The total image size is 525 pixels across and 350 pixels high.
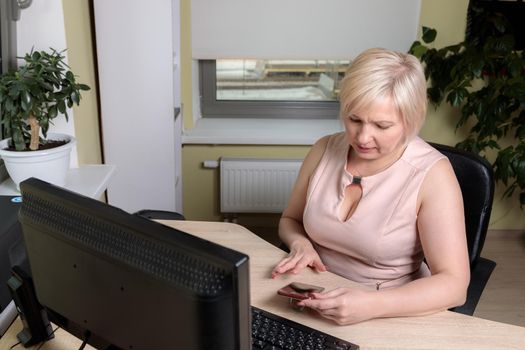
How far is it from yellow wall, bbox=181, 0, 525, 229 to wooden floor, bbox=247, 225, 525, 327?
0.14 meters

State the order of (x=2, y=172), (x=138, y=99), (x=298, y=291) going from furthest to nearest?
(x=138, y=99) → (x=2, y=172) → (x=298, y=291)

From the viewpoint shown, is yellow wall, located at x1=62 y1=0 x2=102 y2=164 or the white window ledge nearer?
yellow wall, located at x1=62 y1=0 x2=102 y2=164

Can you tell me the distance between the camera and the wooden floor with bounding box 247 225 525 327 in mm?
2406

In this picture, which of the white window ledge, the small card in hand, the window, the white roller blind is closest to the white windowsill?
the small card in hand

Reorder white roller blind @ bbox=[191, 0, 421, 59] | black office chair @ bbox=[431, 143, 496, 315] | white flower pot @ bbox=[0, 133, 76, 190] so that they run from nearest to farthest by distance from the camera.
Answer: black office chair @ bbox=[431, 143, 496, 315], white flower pot @ bbox=[0, 133, 76, 190], white roller blind @ bbox=[191, 0, 421, 59]

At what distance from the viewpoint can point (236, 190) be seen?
9.59 ft

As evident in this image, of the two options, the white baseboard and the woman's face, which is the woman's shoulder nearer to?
the woman's face

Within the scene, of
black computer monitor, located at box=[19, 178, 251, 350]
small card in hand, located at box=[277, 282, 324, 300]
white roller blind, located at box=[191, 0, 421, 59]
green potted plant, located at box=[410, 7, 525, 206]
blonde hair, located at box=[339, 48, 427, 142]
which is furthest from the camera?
white roller blind, located at box=[191, 0, 421, 59]

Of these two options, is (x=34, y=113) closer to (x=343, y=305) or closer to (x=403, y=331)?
(x=343, y=305)

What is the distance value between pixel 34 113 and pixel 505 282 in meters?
2.46

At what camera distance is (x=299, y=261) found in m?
1.32

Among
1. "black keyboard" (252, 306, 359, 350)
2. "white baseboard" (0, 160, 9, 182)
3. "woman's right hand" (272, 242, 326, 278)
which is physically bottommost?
"black keyboard" (252, 306, 359, 350)

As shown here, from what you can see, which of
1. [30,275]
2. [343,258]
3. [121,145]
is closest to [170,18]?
[121,145]

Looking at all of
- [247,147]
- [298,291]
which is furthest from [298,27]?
[298,291]
